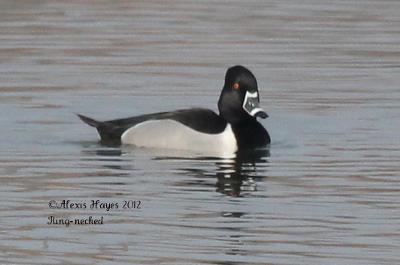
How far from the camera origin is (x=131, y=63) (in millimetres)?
19375

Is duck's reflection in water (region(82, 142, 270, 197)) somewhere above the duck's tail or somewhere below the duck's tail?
below

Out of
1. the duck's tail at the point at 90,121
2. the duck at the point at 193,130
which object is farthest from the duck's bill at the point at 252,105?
the duck's tail at the point at 90,121

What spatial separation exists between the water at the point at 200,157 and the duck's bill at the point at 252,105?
33cm

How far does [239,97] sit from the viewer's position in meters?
15.7

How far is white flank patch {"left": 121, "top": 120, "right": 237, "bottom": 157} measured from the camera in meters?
15.2

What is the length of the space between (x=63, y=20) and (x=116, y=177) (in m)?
9.54

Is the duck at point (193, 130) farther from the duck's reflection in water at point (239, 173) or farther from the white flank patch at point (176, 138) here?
the duck's reflection in water at point (239, 173)

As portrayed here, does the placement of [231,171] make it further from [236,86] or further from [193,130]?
[236,86]

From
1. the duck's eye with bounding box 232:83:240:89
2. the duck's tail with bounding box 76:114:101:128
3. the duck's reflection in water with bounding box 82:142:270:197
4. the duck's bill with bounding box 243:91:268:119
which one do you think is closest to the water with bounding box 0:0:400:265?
the duck's reflection in water with bounding box 82:142:270:197

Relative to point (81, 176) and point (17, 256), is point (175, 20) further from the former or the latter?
point (17, 256)

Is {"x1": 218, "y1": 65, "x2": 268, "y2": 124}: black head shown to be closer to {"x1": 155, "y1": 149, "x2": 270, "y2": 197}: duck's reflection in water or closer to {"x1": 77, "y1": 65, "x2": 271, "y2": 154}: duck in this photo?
{"x1": 77, "y1": 65, "x2": 271, "y2": 154}: duck

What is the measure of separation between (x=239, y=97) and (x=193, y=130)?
65 centimetres

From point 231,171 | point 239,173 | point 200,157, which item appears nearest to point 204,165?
point 231,171

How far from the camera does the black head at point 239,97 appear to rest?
15.5 m
